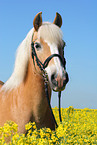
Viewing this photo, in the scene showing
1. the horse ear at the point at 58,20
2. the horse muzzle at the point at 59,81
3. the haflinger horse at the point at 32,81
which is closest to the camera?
the horse muzzle at the point at 59,81

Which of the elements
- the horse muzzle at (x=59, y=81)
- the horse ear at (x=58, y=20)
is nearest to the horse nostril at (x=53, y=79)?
the horse muzzle at (x=59, y=81)

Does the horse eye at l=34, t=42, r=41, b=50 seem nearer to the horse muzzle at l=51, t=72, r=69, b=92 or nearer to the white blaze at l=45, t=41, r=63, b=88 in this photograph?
the white blaze at l=45, t=41, r=63, b=88

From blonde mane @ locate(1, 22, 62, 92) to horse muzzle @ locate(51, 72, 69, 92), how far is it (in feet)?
2.17

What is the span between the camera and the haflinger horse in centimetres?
382

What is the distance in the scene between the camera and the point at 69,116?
10375 mm

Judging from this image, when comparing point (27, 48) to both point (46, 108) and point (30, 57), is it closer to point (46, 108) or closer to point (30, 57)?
point (30, 57)

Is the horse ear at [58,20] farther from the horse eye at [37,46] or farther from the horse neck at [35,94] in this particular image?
the horse neck at [35,94]

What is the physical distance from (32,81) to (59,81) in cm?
64

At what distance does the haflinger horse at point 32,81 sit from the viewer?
12.5 feet

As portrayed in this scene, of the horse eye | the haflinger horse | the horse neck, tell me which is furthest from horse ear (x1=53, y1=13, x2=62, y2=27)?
the horse neck

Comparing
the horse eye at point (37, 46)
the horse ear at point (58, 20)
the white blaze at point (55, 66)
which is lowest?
the white blaze at point (55, 66)

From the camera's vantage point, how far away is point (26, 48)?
4059mm

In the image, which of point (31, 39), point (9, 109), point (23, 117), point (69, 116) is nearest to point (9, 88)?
point (9, 109)

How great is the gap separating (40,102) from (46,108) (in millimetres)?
199
